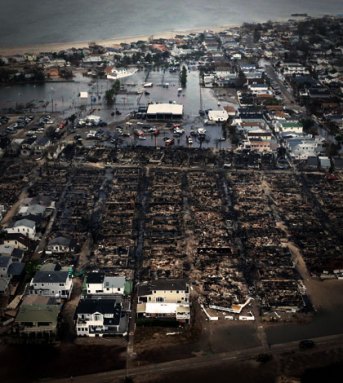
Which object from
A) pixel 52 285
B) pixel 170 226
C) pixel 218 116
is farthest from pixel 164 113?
pixel 52 285

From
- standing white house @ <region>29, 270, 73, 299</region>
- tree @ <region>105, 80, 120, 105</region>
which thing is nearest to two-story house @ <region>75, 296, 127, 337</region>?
standing white house @ <region>29, 270, 73, 299</region>

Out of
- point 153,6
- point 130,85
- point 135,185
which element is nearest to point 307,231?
point 135,185

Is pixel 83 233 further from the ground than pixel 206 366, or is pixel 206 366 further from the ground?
pixel 83 233

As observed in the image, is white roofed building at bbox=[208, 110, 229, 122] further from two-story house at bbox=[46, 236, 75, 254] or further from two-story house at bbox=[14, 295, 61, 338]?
two-story house at bbox=[14, 295, 61, 338]

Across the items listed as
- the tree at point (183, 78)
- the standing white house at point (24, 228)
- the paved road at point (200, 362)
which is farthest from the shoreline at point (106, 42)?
the paved road at point (200, 362)

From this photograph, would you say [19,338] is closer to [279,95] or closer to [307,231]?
[307,231]

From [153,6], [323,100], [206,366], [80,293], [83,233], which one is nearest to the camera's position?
[206,366]

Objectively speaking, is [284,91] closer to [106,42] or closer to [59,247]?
[106,42]
